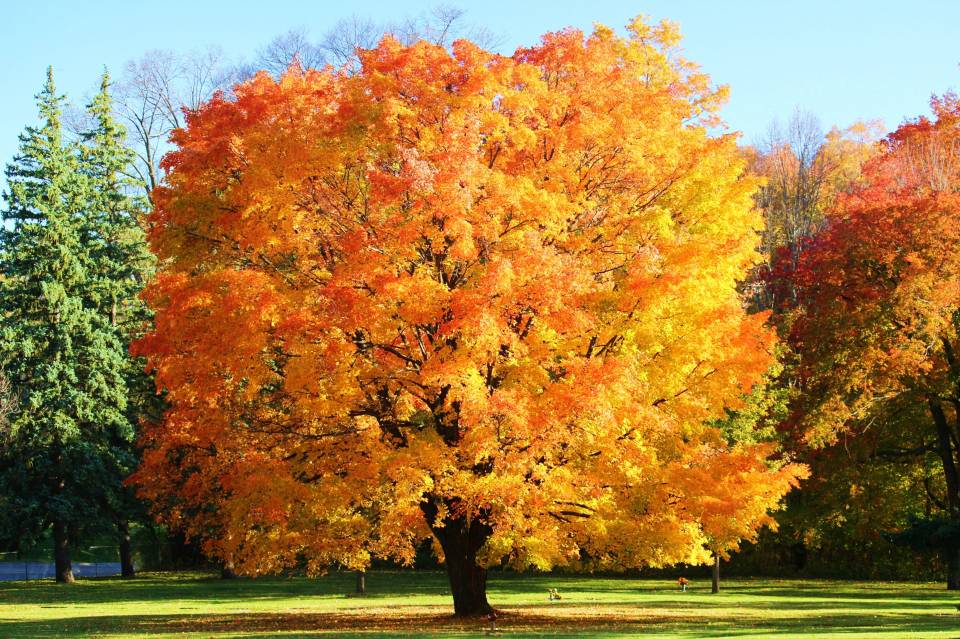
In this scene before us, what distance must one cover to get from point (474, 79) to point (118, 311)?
114 ft

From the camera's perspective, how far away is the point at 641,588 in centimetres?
4047

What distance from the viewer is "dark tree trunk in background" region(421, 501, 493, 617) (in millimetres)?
22392

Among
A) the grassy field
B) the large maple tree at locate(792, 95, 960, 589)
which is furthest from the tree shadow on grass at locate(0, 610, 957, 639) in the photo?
the large maple tree at locate(792, 95, 960, 589)

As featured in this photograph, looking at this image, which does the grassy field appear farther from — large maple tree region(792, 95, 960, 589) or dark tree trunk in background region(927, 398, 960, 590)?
large maple tree region(792, 95, 960, 589)

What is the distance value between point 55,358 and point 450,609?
79.1 ft

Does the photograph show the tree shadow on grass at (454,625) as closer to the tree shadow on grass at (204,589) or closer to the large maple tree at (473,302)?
the large maple tree at (473,302)

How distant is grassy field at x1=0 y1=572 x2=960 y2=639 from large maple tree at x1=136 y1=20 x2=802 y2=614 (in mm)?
2016

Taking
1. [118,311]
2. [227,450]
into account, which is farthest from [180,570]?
[227,450]

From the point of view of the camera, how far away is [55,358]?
43.9 m

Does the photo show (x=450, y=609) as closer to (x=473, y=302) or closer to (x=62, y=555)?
(x=473, y=302)

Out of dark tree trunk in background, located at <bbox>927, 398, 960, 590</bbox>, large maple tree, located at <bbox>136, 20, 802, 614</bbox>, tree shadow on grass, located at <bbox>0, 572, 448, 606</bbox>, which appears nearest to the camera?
large maple tree, located at <bbox>136, 20, 802, 614</bbox>

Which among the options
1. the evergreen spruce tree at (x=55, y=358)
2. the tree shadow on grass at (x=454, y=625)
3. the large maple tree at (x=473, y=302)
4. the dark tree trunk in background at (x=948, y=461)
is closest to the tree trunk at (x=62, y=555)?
the evergreen spruce tree at (x=55, y=358)

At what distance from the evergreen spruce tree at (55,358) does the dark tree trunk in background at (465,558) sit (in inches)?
978

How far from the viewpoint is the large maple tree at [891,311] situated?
93.4ft
